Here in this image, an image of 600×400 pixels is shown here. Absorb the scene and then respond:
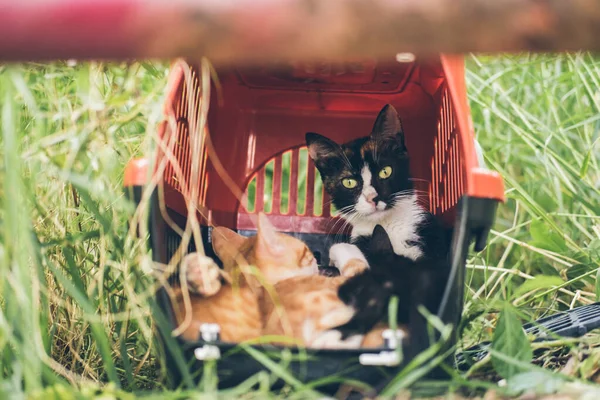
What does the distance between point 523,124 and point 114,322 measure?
4.12 ft

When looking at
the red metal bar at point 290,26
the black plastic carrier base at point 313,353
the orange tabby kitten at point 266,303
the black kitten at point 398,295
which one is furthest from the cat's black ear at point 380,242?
the red metal bar at point 290,26

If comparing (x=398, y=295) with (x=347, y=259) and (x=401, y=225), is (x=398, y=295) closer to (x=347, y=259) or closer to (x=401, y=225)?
(x=347, y=259)

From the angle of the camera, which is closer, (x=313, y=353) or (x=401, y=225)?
(x=313, y=353)

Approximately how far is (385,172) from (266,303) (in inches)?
24.8

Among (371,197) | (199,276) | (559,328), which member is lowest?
(559,328)

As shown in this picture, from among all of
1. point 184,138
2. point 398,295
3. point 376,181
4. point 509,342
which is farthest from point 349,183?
point 509,342

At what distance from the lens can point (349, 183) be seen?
5.70ft

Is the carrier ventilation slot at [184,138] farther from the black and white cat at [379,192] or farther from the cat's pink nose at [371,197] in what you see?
the cat's pink nose at [371,197]

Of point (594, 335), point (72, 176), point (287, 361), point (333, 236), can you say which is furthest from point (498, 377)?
point (72, 176)

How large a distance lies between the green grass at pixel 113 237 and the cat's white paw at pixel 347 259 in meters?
0.24

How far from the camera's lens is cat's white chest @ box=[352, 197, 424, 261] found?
1.58 metres

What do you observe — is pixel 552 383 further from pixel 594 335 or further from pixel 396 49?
pixel 396 49

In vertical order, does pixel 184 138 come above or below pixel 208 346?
above

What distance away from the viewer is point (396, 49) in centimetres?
70
